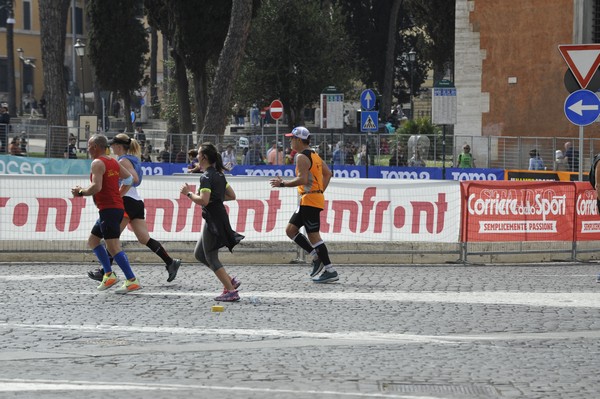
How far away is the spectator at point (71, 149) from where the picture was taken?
1454 inches

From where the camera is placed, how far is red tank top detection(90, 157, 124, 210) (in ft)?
41.4

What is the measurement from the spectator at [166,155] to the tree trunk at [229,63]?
269 cm

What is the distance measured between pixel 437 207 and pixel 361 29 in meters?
49.2

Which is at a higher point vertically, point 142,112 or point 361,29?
point 361,29

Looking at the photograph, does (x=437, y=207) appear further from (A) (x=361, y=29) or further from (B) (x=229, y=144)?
(A) (x=361, y=29)

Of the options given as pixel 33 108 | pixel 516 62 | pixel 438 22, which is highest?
pixel 438 22

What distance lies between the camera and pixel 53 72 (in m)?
40.2

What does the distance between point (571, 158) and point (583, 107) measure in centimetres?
1409

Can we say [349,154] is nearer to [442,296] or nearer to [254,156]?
[254,156]

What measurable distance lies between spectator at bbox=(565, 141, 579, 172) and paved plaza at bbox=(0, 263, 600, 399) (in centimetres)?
1740

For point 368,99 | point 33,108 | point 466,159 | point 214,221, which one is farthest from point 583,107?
point 33,108

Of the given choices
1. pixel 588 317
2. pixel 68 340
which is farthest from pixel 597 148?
pixel 68 340

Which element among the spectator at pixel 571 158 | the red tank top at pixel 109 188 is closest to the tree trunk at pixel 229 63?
the spectator at pixel 571 158

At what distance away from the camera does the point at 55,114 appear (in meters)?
40.8
